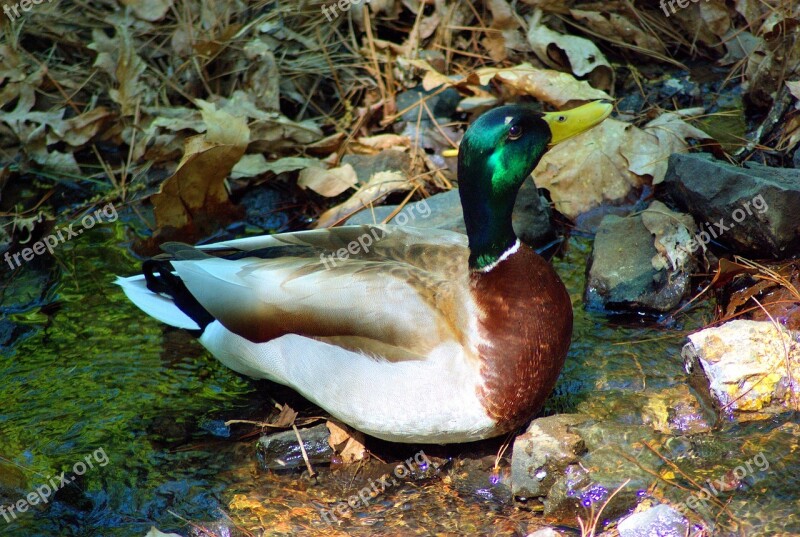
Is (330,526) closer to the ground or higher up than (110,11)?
closer to the ground

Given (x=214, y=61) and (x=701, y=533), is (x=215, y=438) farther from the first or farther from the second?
(x=214, y=61)

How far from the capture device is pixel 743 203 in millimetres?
4086

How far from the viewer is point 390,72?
5.88 meters

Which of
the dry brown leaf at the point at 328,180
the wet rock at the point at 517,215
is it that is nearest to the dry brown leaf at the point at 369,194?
the dry brown leaf at the point at 328,180

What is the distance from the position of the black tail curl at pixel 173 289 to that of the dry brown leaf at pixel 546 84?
2319mm

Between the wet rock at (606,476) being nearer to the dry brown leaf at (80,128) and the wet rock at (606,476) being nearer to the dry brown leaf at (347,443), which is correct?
the dry brown leaf at (347,443)

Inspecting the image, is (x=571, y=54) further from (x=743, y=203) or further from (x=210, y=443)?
(x=210, y=443)

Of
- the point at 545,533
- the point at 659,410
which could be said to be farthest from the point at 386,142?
the point at 545,533

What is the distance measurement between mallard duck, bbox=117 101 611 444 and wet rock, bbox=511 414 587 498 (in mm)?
138

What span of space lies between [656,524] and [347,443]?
1.35 meters

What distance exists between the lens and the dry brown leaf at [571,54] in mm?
5484

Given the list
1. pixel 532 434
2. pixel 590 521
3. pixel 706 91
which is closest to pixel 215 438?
pixel 532 434

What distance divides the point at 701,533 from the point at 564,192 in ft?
8.02

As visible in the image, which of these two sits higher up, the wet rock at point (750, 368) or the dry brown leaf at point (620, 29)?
the dry brown leaf at point (620, 29)
